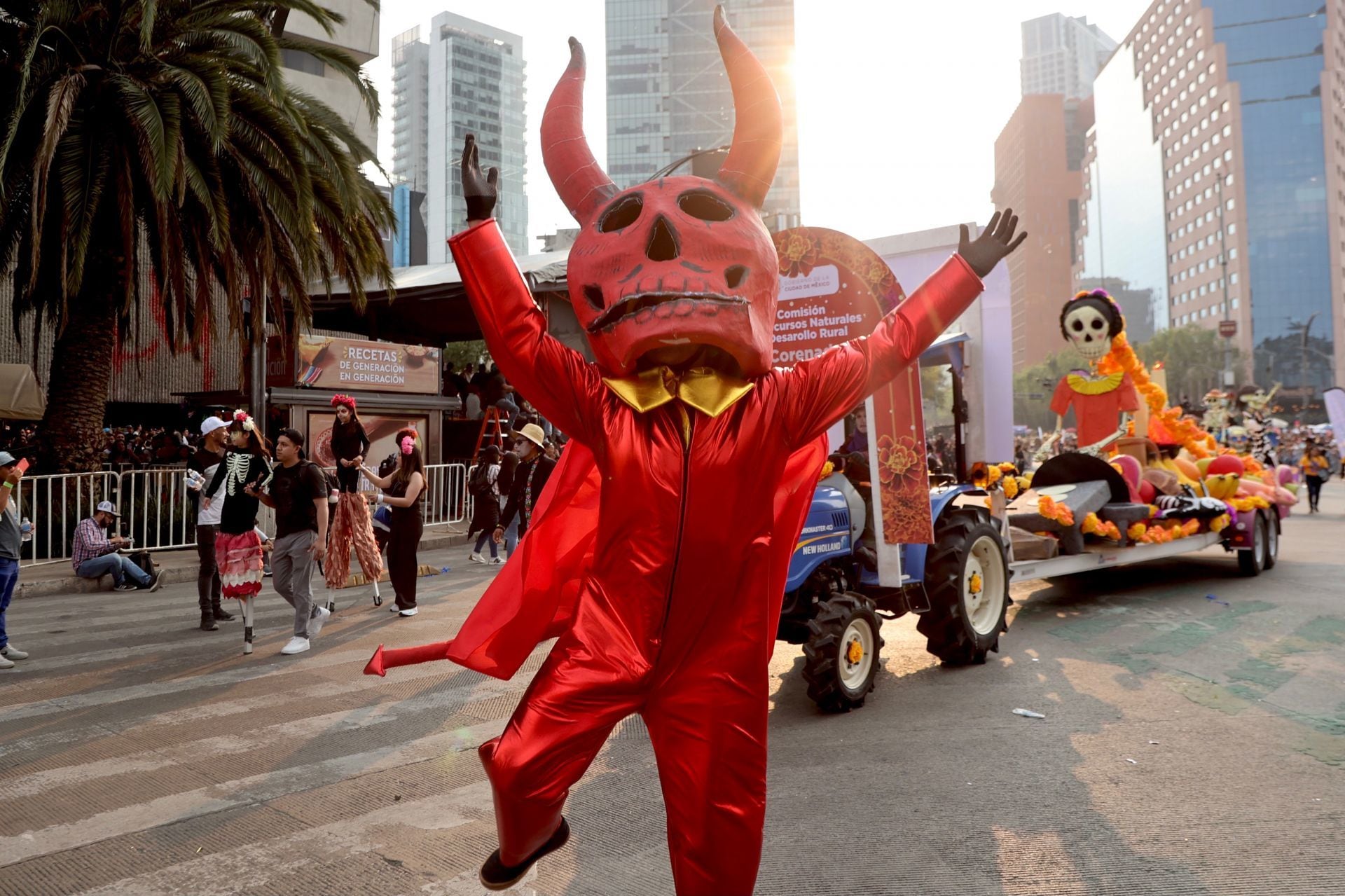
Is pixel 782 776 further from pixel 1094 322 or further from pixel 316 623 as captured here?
pixel 1094 322

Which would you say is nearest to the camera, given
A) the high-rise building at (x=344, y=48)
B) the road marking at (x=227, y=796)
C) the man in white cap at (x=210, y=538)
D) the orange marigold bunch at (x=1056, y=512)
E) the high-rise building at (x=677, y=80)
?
the road marking at (x=227, y=796)

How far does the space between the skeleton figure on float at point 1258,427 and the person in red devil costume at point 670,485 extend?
1590cm

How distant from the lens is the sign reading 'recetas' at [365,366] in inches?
632

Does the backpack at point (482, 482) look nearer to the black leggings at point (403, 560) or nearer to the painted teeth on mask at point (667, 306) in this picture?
the black leggings at point (403, 560)

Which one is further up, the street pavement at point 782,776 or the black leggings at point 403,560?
the black leggings at point 403,560

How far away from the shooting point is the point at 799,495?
9.17 feet

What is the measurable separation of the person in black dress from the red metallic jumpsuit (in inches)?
236

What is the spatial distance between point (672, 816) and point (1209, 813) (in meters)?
2.63

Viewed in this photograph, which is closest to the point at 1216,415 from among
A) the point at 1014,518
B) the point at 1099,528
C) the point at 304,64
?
the point at 1099,528

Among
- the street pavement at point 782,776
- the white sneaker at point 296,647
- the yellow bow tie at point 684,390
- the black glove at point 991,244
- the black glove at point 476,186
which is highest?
the black glove at point 476,186

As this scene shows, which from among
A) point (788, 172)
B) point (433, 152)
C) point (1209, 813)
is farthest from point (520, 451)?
point (433, 152)

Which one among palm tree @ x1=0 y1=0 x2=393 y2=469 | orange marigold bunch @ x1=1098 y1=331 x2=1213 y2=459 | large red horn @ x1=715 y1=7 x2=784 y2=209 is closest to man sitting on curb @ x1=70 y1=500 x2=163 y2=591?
palm tree @ x1=0 y1=0 x2=393 y2=469

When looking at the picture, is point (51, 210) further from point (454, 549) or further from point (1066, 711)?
point (1066, 711)

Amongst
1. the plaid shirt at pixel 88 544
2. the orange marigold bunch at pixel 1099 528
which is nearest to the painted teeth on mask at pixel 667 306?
the orange marigold bunch at pixel 1099 528
